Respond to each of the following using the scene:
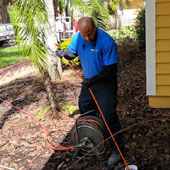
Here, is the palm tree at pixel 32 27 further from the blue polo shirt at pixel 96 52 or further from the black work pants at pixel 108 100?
the black work pants at pixel 108 100

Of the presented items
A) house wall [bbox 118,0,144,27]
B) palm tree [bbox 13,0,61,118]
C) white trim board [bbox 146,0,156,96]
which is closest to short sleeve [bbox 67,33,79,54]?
palm tree [bbox 13,0,61,118]

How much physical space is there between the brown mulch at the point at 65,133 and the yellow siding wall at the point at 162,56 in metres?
0.22

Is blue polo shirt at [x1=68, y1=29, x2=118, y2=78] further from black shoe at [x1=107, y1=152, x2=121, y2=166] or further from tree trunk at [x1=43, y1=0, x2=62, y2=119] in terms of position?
black shoe at [x1=107, y1=152, x2=121, y2=166]

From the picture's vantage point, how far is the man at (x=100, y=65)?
112 inches

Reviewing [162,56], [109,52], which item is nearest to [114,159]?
[109,52]

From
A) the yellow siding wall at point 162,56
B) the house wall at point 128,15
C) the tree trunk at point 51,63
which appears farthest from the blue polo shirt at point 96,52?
the house wall at point 128,15

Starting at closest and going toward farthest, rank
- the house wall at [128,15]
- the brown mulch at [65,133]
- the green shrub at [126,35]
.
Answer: the brown mulch at [65,133] < the green shrub at [126,35] < the house wall at [128,15]

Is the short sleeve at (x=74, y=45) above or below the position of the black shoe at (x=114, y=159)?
above

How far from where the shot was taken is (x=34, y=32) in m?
4.09

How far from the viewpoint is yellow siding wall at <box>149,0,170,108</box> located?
426 cm

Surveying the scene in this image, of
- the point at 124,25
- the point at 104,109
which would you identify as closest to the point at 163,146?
the point at 104,109

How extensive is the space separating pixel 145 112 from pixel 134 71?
3.11 meters

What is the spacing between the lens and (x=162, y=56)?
4441mm

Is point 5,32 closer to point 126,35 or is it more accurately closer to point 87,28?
point 126,35
